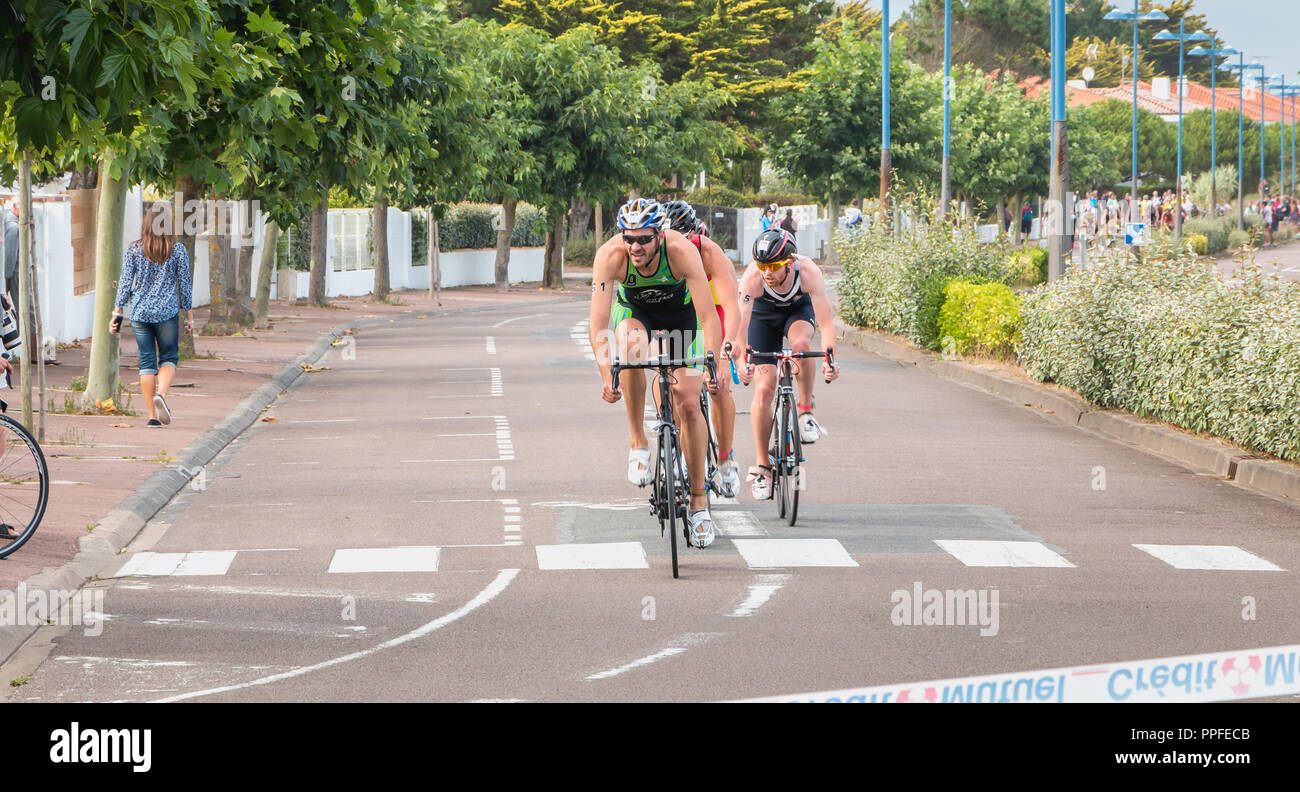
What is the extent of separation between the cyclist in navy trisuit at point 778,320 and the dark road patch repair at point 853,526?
1.58 feet

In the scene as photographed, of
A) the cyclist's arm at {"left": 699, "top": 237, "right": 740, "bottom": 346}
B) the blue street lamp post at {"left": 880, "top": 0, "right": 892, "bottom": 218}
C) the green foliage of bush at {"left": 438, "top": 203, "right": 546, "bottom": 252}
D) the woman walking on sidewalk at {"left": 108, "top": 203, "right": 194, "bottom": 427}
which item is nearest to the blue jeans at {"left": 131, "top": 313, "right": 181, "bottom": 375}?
Answer: the woman walking on sidewalk at {"left": 108, "top": 203, "right": 194, "bottom": 427}

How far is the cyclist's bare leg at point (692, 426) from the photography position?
10.1 m

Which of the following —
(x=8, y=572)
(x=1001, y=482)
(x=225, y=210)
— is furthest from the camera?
(x=225, y=210)

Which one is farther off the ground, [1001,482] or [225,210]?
[225,210]

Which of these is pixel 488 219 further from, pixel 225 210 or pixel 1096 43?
pixel 1096 43

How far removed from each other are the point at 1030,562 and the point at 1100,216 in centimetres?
4301

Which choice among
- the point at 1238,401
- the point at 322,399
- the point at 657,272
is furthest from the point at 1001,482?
the point at 322,399

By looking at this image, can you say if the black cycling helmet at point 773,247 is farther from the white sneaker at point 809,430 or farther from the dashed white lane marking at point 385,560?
the dashed white lane marking at point 385,560

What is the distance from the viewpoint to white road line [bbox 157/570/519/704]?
7.23 metres

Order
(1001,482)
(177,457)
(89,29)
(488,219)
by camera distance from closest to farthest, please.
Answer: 1. (89,29)
2. (1001,482)
3. (177,457)
4. (488,219)

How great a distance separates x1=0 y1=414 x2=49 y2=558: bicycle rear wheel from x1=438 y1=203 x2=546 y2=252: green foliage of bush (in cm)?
3937

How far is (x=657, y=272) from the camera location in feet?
33.0

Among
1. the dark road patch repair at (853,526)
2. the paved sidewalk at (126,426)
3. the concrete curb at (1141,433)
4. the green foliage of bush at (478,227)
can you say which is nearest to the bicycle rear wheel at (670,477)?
the dark road patch repair at (853,526)

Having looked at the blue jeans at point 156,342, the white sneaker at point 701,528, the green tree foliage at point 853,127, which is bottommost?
the white sneaker at point 701,528
